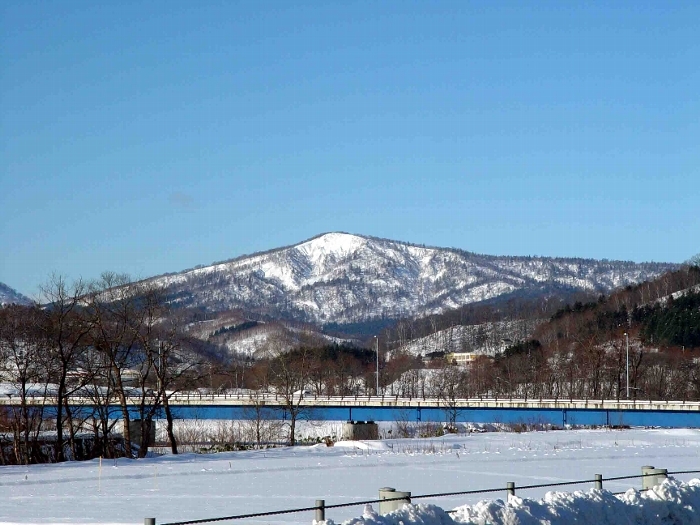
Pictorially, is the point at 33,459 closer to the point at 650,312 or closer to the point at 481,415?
the point at 481,415

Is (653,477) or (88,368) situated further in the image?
(88,368)

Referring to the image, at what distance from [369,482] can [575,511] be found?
39.1 ft

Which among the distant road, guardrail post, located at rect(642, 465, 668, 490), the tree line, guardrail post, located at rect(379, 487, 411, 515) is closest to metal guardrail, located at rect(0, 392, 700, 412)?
the distant road

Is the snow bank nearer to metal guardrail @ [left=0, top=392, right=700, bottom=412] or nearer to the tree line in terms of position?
the tree line

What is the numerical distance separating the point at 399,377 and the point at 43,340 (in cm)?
9832

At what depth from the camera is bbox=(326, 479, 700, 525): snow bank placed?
11.8 metres

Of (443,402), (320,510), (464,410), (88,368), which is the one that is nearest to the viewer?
(320,510)

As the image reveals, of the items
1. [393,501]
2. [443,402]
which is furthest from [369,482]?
[443,402]

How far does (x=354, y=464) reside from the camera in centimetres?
3072

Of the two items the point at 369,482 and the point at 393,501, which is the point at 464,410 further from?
the point at 393,501

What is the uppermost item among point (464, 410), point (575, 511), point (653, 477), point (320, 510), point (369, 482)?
point (320, 510)

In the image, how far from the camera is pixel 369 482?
24.8m

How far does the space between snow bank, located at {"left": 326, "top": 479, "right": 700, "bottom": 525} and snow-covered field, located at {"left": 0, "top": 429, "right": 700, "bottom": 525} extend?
0.06ft

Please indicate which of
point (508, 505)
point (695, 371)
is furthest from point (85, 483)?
point (695, 371)
